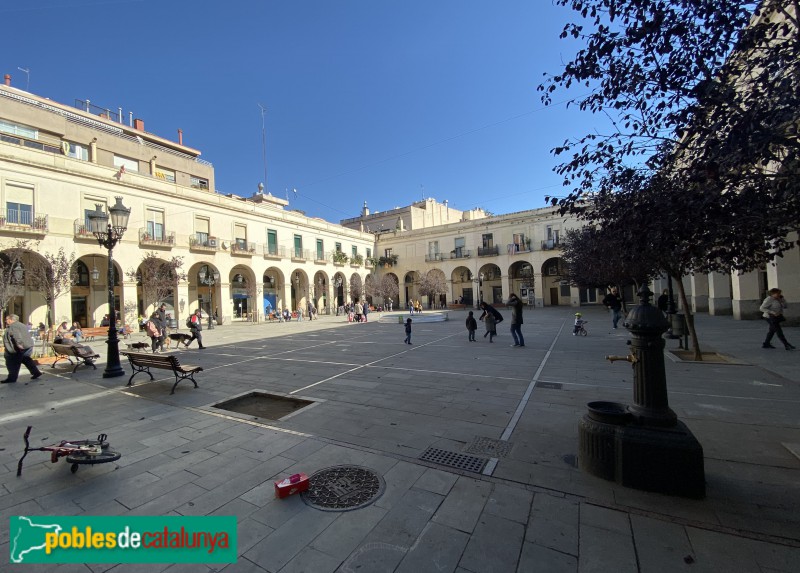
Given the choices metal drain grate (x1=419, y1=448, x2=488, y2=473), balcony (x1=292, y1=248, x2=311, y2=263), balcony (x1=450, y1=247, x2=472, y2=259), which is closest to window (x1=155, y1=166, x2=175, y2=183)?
balcony (x1=292, y1=248, x2=311, y2=263)

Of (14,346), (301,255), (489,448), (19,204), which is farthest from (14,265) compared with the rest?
(489,448)

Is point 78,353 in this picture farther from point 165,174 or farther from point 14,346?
point 165,174

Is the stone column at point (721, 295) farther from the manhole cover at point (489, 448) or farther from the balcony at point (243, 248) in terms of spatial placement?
the balcony at point (243, 248)

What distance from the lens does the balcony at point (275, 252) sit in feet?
103

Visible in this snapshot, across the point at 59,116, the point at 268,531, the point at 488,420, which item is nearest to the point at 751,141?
the point at 488,420

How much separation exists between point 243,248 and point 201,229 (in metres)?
3.46

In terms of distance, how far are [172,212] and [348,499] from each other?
27767 millimetres

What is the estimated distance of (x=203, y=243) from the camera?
26531 mm

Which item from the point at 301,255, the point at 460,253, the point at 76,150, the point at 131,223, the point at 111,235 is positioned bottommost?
the point at 111,235

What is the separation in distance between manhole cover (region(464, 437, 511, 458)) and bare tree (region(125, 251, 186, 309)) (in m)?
23.5

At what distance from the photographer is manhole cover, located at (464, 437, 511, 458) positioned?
3.69 m

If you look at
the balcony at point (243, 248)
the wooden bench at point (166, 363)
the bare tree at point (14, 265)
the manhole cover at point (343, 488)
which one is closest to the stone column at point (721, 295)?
the manhole cover at point (343, 488)

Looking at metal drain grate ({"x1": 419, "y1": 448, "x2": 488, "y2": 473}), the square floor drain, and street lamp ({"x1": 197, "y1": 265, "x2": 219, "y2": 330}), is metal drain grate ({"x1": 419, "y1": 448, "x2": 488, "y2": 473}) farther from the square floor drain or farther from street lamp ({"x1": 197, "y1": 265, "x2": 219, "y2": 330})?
street lamp ({"x1": 197, "y1": 265, "x2": 219, "y2": 330})

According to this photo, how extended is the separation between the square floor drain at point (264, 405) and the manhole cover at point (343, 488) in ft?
6.92
